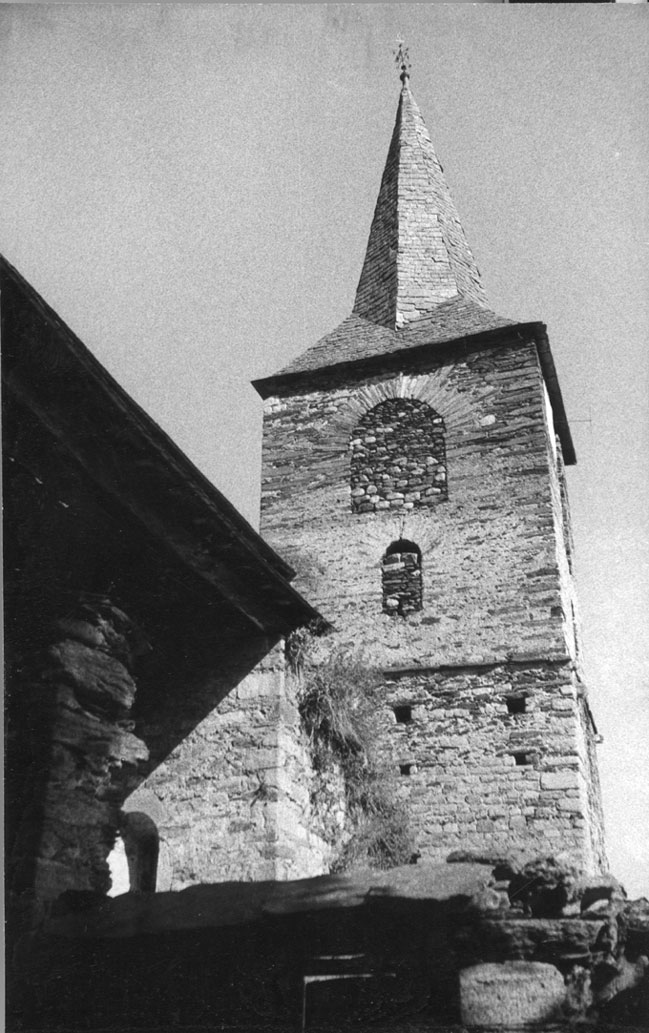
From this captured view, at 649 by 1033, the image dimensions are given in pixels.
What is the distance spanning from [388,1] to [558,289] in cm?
342

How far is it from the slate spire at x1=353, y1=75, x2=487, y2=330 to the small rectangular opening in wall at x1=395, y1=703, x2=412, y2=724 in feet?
18.4

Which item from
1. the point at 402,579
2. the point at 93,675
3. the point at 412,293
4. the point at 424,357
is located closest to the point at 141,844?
the point at 93,675

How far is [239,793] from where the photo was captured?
6855 millimetres

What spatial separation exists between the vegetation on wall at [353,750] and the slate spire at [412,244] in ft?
18.4

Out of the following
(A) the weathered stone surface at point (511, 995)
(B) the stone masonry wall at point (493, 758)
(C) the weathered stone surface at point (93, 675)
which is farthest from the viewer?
(B) the stone masonry wall at point (493, 758)

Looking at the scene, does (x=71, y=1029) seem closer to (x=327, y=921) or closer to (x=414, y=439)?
(x=327, y=921)

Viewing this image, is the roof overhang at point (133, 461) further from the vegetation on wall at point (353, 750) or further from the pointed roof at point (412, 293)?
the pointed roof at point (412, 293)

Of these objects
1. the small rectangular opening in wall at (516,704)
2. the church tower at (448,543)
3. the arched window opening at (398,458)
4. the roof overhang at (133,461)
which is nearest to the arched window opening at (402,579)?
the church tower at (448,543)

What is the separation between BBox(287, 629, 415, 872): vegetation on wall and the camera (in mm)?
7688

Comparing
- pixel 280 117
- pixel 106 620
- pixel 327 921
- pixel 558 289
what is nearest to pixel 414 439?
pixel 558 289

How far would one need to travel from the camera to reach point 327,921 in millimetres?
4805

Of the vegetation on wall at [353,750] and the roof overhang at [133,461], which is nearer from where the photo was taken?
the roof overhang at [133,461]

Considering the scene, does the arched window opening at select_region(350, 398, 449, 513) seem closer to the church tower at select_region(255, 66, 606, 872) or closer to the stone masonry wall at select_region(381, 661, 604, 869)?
the church tower at select_region(255, 66, 606, 872)

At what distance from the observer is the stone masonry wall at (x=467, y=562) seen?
9.65 m
